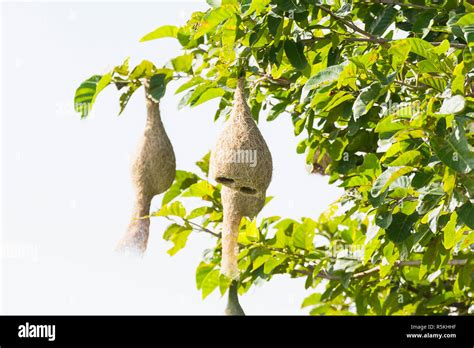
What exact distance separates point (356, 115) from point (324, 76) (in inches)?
6.4

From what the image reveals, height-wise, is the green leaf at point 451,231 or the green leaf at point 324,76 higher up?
the green leaf at point 324,76

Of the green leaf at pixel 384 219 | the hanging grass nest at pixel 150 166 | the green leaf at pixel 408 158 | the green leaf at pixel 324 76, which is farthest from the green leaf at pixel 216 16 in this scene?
the green leaf at pixel 384 219

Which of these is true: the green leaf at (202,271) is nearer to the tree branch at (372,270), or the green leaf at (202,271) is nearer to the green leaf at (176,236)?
the green leaf at (176,236)

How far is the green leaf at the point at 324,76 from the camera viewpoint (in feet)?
8.61

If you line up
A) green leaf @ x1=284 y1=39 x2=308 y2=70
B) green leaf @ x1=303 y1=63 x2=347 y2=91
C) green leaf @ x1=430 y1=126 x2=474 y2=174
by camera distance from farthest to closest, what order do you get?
green leaf @ x1=284 y1=39 x2=308 y2=70 → green leaf @ x1=303 y1=63 x2=347 y2=91 → green leaf @ x1=430 y1=126 x2=474 y2=174

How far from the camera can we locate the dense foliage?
8.38ft

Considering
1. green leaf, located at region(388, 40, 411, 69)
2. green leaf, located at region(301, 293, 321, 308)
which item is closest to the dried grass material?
green leaf, located at region(388, 40, 411, 69)

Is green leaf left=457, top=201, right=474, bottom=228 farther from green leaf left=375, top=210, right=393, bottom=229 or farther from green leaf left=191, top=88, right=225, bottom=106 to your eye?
green leaf left=191, top=88, right=225, bottom=106

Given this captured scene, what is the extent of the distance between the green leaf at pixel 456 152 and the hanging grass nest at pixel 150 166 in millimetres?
1086

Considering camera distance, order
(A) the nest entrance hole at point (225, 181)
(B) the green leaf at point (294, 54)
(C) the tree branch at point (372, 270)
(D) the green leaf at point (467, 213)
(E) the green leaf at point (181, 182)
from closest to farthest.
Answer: (D) the green leaf at point (467, 213) < (B) the green leaf at point (294, 54) < (A) the nest entrance hole at point (225, 181) < (C) the tree branch at point (372, 270) < (E) the green leaf at point (181, 182)

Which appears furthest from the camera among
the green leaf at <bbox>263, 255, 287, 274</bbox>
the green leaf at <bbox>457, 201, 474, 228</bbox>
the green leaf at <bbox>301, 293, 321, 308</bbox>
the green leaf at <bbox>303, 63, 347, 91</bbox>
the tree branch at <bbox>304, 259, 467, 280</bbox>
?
the green leaf at <bbox>301, 293, 321, 308</bbox>

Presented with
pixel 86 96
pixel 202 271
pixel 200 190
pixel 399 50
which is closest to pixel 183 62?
pixel 86 96

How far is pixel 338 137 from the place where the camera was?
3449 mm
